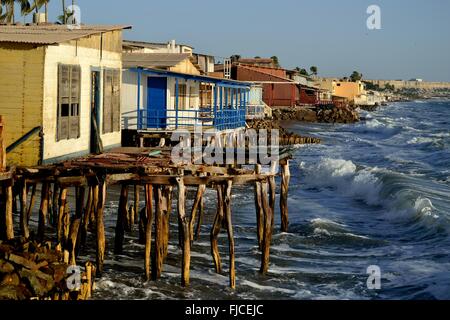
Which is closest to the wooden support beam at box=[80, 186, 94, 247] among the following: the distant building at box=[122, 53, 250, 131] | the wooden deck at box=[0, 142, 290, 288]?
the wooden deck at box=[0, 142, 290, 288]

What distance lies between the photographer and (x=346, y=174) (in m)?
36.8

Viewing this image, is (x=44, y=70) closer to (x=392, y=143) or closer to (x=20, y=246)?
A: (x=20, y=246)

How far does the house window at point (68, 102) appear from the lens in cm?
1777

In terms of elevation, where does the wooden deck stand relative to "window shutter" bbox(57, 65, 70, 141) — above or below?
below

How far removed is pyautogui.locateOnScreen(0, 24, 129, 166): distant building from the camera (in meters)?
16.7

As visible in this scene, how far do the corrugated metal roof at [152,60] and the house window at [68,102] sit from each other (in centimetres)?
941

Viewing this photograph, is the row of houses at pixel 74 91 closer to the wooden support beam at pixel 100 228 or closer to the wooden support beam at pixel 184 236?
the wooden support beam at pixel 100 228

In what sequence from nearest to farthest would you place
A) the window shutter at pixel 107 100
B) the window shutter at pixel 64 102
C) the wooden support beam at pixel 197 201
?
the wooden support beam at pixel 197 201 → the window shutter at pixel 64 102 → the window shutter at pixel 107 100

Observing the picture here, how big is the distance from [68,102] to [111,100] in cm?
352

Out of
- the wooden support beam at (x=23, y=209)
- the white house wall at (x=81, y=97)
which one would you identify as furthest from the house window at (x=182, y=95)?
the wooden support beam at (x=23, y=209)

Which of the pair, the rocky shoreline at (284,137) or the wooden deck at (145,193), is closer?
the wooden deck at (145,193)

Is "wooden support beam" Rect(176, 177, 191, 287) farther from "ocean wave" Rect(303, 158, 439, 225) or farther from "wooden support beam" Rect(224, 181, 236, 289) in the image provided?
"ocean wave" Rect(303, 158, 439, 225)

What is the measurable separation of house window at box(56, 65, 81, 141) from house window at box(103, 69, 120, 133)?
7.14ft
